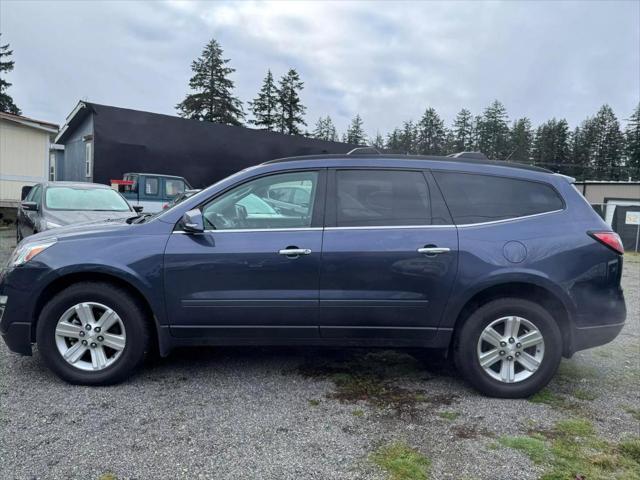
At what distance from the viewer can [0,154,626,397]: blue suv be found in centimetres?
351

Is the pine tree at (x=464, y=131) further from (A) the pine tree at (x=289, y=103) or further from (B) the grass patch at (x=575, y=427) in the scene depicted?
(B) the grass patch at (x=575, y=427)

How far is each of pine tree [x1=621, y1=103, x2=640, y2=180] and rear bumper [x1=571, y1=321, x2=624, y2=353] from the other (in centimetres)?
7932

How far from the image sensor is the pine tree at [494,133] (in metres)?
79.6

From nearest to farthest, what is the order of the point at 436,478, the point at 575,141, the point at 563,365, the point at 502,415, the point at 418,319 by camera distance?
the point at 436,478
the point at 502,415
the point at 418,319
the point at 563,365
the point at 575,141

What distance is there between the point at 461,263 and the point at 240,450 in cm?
197

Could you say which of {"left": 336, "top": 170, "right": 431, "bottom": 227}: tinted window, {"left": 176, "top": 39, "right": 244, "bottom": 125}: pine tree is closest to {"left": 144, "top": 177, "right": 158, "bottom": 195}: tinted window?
{"left": 336, "top": 170, "right": 431, "bottom": 227}: tinted window

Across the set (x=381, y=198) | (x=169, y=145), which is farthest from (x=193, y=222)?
(x=169, y=145)

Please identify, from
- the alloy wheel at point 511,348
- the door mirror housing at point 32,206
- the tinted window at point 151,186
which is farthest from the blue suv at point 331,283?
the tinted window at point 151,186

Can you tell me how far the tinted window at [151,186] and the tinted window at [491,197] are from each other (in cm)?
1265

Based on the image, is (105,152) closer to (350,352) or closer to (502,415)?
(350,352)

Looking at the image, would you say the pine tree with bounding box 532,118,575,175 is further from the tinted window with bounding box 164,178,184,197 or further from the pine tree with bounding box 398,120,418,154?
the tinted window with bounding box 164,178,184,197

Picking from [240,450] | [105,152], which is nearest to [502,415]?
[240,450]

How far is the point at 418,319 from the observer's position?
11.7 ft

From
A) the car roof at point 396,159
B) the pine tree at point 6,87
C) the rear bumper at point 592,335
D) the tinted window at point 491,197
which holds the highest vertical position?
the pine tree at point 6,87
